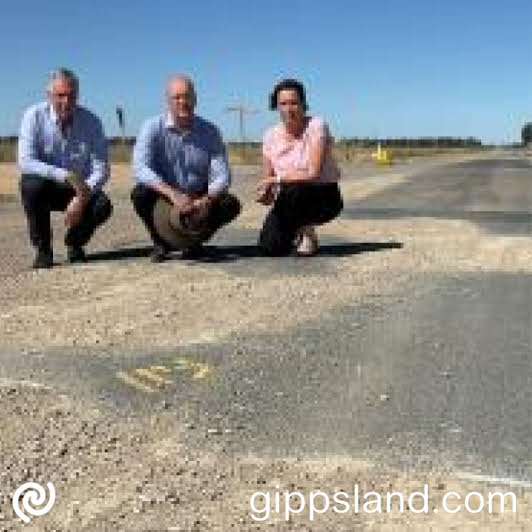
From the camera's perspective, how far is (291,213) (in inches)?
388

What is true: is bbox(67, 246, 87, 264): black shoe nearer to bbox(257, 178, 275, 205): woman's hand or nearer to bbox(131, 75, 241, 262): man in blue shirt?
bbox(131, 75, 241, 262): man in blue shirt

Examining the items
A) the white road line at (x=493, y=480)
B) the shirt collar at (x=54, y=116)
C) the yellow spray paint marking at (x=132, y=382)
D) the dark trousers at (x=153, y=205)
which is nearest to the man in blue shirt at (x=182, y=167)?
the dark trousers at (x=153, y=205)

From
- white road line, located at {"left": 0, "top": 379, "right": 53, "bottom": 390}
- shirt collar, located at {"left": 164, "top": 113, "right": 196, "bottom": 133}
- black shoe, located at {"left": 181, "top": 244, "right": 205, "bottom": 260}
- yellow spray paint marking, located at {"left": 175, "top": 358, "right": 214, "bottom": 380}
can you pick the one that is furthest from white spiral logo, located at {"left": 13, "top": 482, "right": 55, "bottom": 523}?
shirt collar, located at {"left": 164, "top": 113, "right": 196, "bottom": 133}

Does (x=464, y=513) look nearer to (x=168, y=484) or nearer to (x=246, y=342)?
(x=168, y=484)

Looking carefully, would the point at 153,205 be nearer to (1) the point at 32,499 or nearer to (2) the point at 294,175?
(2) the point at 294,175

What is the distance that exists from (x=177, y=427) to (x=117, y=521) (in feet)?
3.17

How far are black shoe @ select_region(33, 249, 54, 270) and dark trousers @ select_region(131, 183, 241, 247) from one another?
2.46 ft

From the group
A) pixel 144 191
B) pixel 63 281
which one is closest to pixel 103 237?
pixel 144 191

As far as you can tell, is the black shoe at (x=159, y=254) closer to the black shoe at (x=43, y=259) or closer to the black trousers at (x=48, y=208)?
the black trousers at (x=48, y=208)

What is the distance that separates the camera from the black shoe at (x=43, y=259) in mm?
9234

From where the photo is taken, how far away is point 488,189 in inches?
822

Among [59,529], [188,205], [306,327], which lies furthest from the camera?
[188,205]

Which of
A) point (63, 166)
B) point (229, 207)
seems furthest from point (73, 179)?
point (229, 207)

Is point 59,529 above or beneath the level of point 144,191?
beneath
